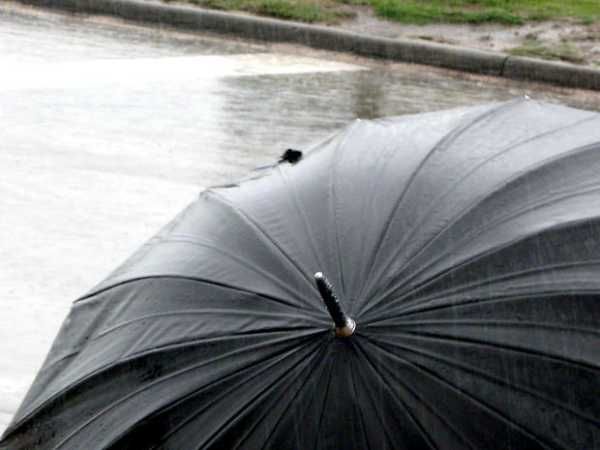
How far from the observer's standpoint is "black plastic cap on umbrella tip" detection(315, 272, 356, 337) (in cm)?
196

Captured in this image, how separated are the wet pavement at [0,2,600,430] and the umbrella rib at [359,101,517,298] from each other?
2.25 metres

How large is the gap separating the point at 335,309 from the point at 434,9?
30.8 ft

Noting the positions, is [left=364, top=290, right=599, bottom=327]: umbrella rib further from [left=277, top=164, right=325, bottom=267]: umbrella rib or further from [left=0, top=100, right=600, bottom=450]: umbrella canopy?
[left=277, top=164, right=325, bottom=267]: umbrella rib

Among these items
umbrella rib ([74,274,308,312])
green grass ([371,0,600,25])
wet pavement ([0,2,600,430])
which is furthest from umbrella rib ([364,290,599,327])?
green grass ([371,0,600,25])

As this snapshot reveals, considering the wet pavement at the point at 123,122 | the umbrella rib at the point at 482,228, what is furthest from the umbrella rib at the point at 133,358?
the wet pavement at the point at 123,122

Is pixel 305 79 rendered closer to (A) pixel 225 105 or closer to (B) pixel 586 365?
(A) pixel 225 105

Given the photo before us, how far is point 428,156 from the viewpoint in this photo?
253 centimetres

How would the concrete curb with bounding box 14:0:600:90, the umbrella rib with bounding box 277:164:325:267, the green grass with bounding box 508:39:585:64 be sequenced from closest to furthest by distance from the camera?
1. the umbrella rib with bounding box 277:164:325:267
2. the concrete curb with bounding box 14:0:600:90
3. the green grass with bounding box 508:39:585:64

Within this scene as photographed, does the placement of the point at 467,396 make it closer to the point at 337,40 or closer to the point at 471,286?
the point at 471,286

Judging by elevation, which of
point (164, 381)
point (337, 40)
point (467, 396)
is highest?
point (467, 396)

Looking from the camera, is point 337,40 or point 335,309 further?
point 337,40

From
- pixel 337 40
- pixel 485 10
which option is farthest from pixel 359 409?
pixel 485 10

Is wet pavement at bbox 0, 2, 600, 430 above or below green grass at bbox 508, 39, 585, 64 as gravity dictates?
below

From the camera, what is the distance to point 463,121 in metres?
2.75
